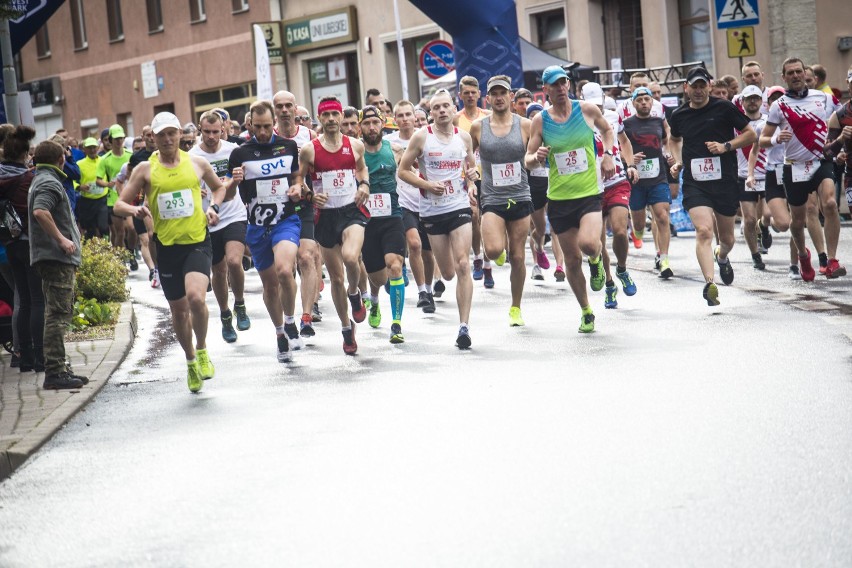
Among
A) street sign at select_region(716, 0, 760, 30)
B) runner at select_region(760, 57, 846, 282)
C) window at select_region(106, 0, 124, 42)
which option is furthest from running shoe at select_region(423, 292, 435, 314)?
window at select_region(106, 0, 124, 42)

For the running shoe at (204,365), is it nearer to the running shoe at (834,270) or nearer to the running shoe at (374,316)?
the running shoe at (374,316)

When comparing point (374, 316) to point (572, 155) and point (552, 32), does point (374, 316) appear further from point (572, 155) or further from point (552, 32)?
point (552, 32)

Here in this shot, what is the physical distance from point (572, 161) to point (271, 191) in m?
2.38

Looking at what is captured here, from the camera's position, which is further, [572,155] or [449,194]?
[449,194]

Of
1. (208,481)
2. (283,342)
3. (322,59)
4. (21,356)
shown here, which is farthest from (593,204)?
(322,59)

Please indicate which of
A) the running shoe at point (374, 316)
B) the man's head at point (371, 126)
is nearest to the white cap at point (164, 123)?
the man's head at point (371, 126)

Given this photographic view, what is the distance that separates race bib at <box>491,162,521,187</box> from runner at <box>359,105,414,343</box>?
1.08m

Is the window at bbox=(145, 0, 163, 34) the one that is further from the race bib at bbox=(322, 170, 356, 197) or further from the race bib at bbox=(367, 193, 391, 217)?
the race bib at bbox=(322, 170, 356, 197)

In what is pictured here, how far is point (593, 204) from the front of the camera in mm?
12227

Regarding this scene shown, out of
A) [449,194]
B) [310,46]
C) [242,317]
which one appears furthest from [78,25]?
[449,194]

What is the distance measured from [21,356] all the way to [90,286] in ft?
15.4

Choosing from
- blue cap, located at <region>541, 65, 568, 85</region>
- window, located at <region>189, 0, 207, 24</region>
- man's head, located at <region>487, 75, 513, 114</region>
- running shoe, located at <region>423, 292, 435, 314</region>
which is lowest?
running shoe, located at <region>423, 292, 435, 314</region>

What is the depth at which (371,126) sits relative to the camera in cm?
1314

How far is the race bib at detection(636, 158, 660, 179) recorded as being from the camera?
51.1 ft
